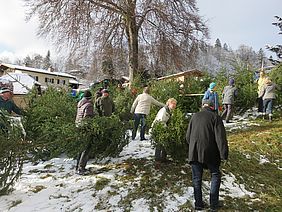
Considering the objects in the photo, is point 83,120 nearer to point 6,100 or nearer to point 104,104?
point 6,100

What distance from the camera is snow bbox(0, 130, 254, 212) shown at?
18.6 ft

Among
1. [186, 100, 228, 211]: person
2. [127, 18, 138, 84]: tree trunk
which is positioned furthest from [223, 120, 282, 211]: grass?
[127, 18, 138, 84]: tree trunk

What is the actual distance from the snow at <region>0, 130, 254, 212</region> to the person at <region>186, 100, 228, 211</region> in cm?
49

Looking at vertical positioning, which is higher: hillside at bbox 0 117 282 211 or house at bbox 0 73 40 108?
house at bbox 0 73 40 108

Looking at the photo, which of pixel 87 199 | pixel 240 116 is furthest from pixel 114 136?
pixel 240 116

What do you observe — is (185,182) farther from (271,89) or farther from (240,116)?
(240,116)

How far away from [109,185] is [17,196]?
1696 mm

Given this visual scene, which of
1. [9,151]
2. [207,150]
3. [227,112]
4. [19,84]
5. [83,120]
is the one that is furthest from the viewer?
[19,84]

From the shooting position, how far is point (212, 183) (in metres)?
5.34

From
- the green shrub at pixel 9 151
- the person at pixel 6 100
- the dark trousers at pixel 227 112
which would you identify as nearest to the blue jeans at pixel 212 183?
the green shrub at pixel 9 151

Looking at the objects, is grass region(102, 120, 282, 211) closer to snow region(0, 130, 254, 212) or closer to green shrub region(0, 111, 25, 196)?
snow region(0, 130, 254, 212)

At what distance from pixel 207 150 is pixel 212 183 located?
0.55m

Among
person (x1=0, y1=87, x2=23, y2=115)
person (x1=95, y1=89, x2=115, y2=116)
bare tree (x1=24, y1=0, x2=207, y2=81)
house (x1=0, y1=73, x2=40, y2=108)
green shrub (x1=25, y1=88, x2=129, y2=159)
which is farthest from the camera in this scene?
bare tree (x1=24, y1=0, x2=207, y2=81)

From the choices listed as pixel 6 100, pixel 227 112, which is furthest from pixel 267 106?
pixel 6 100
